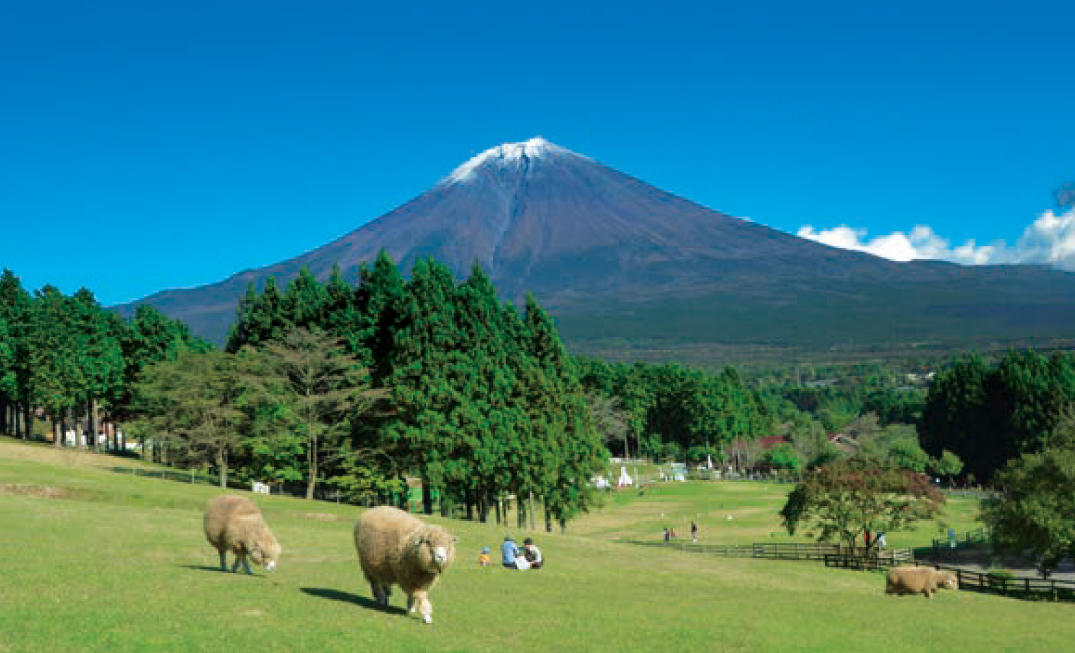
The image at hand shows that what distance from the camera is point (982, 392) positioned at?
11100 cm

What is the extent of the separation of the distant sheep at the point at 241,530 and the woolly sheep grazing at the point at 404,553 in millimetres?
2989

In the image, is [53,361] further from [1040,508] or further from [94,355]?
[1040,508]

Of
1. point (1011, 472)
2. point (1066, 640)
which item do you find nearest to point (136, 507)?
point (1066, 640)

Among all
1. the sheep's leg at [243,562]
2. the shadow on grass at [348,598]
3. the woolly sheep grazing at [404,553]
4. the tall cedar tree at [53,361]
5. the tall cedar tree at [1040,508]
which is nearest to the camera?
the woolly sheep grazing at [404,553]

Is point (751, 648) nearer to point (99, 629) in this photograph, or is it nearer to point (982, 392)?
point (99, 629)

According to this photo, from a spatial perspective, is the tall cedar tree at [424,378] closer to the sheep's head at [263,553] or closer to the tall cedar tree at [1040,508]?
the tall cedar tree at [1040,508]

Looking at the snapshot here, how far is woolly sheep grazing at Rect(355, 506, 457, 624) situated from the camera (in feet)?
58.5

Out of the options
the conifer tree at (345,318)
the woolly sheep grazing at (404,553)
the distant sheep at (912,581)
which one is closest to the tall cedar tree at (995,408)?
the distant sheep at (912,581)

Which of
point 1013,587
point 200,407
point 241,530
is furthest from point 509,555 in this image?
point 200,407

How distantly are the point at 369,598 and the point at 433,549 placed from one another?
428cm

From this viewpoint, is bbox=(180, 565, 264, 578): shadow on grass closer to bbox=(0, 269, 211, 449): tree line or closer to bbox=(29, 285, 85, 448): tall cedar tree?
bbox=(0, 269, 211, 449): tree line

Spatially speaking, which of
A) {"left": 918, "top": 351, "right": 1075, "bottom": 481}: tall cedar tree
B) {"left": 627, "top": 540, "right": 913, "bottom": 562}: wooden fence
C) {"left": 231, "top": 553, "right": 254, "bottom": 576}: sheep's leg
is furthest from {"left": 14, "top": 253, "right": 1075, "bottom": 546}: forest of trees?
{"left": 918, "top": 351, "right": 1075, "bottom": 481}: tall cedar tree

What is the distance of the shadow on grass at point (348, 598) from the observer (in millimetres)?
19516

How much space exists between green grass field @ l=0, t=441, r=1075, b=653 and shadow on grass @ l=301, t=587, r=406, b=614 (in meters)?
0.11
